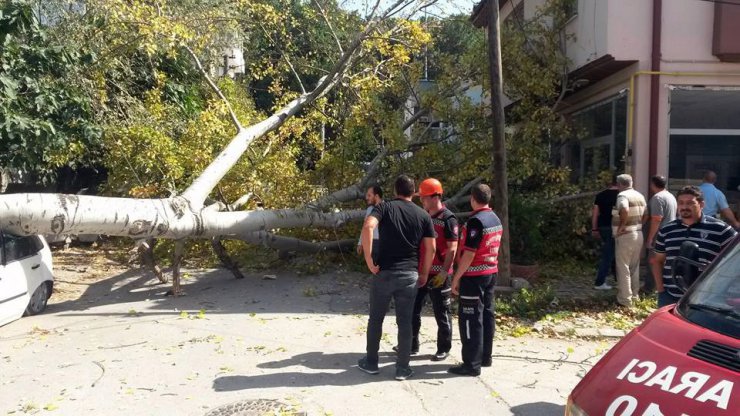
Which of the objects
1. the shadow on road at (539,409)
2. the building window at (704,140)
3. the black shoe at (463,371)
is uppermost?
the building window at (704,140)

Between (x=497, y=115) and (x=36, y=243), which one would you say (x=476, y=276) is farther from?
(x=36, y=243)

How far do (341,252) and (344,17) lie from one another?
4579mm

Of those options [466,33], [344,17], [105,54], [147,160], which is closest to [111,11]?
[105,54]

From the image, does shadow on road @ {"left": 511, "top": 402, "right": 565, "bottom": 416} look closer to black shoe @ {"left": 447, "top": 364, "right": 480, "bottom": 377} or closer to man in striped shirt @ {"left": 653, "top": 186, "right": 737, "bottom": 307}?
black shoe @ {"left": 447, "top": 364, "right": 480, "bottom": 377}

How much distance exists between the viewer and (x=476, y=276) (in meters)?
5.24

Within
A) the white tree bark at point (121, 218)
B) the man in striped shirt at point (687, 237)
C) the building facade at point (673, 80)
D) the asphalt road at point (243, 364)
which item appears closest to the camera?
the man in striped shirt at point (687, 237)

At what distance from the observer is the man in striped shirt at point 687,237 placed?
4.36 m

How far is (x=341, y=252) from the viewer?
419 inches

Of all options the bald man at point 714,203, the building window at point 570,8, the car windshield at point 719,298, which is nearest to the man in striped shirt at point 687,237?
the car windshield at point 719,298

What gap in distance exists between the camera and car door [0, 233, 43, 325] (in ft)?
23.1

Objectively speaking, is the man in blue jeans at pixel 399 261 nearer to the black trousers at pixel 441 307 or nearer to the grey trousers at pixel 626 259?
the black trousers at pixel 441 307

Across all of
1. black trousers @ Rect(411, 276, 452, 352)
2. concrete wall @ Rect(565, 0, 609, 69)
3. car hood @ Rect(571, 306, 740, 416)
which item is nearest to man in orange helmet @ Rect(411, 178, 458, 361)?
black trousers @ Rect(411, 276, 452, 352)

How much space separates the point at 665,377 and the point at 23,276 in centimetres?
725

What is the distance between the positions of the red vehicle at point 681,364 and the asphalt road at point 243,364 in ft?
6.27
